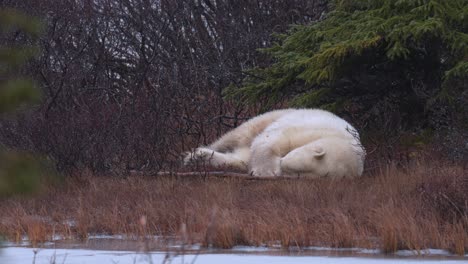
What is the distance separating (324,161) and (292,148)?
76cm

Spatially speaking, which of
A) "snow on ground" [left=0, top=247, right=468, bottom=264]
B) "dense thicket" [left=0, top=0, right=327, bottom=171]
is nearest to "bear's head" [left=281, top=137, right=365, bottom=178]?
"dense thicket" [left=0, top=0, right=327, bottom=171]

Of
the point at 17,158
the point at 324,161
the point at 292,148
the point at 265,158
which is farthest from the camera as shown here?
the point at 292,148

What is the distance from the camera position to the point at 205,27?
58.8 ft

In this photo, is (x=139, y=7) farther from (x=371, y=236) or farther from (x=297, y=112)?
(x=371, y=236)

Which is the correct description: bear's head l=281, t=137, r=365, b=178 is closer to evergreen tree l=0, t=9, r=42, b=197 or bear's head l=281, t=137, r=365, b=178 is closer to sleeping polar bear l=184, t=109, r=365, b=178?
sleeping polar bear l=184, t=109, r=365, b=178

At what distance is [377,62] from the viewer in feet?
38.9

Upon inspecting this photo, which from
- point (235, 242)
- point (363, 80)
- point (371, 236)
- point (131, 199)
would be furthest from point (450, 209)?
point (363, 80)

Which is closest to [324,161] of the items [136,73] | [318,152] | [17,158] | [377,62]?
[318,152]

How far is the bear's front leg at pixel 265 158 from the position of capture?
1055 cm

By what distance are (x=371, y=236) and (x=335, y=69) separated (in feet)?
15.5

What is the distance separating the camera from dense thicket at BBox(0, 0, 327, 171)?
10.5 metres

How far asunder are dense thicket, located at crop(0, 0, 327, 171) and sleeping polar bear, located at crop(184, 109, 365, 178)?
2.04ft

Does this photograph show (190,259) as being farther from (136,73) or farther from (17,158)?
(136,73)

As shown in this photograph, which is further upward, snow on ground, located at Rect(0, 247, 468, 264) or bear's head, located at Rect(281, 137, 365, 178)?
bear's head, located at Rect(281, 137, 365, 178)
